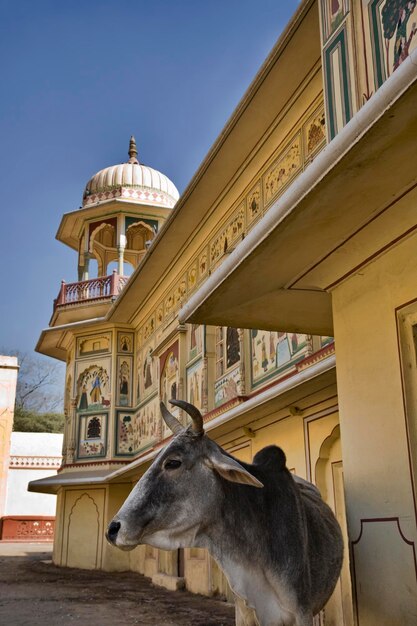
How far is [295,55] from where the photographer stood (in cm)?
888

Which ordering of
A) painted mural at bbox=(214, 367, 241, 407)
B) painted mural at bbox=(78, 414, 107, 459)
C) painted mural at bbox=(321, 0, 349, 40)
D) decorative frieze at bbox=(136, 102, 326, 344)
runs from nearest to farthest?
1. painted mural at bbox=(321, 0, 349, 40)
2. decorative frieze at bbox=(136, 102, 326, 344)
3. painted mural at bbox=(214, 367, 241, 407)
4. painted mural at bbox=(78, 414, 107, 459)

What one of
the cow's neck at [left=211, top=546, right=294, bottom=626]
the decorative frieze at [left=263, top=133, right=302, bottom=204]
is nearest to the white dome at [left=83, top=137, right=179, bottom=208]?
the decorative frieze at [left=263, top=133, right=302, bottom=204]

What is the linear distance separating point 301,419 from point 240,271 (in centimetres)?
494

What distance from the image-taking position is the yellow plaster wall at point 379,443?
3482mm

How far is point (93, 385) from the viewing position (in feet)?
63.7

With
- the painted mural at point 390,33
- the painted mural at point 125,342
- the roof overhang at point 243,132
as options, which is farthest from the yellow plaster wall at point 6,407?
the painted mural at point 390,33

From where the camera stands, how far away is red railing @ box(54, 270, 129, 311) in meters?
19.5

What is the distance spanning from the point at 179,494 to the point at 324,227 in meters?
1.61

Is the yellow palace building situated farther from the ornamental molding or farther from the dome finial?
the ornamental molding

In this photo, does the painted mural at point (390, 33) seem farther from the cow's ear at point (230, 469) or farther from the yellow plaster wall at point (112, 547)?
the yellow plaster wall at point (112, 547)

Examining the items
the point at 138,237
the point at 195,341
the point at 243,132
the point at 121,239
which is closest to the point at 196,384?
the point at 195,341

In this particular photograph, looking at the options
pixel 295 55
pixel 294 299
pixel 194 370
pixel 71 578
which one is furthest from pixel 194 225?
pixel 294 299

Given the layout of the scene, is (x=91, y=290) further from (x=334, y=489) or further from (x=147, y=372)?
(x=334, y=489)

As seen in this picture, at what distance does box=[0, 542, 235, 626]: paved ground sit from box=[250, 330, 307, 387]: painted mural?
3329 mm
